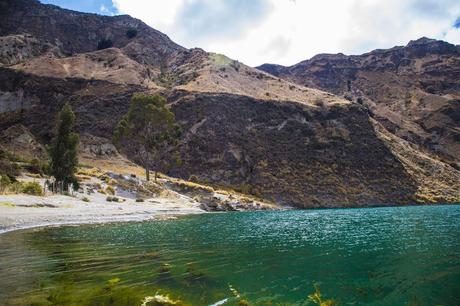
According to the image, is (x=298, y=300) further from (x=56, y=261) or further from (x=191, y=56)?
(x=191, y=56)

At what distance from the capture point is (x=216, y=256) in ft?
69.1

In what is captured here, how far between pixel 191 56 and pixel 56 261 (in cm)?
16529

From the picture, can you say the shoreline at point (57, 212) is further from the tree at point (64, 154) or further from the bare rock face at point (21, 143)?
the bare rock face at point (21, 143)

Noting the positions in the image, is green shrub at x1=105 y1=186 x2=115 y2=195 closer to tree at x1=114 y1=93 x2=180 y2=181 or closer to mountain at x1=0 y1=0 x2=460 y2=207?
tree at x1=114 y1=93 x2=180 y2=181

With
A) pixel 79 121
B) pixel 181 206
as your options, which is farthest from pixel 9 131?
pixel 181 206

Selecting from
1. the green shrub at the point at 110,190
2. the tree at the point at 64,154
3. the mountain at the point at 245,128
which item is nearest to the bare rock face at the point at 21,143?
the mountain at the point at 245,128

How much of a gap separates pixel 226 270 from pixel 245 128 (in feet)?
344

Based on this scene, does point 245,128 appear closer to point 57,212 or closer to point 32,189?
point 32,189

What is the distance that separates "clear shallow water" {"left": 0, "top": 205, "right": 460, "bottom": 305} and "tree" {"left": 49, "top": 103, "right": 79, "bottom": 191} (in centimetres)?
3140

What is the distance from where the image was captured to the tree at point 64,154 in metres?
57.2

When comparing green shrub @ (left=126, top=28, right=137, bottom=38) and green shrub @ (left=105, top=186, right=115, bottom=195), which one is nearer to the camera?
green shrub @ (left=105, top=186, right=115, bottom=195)

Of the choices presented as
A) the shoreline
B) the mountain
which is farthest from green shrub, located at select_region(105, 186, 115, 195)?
the mountain

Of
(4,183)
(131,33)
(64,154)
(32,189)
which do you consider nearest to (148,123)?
Result: (64,154)

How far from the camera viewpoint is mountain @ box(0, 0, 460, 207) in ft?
352
